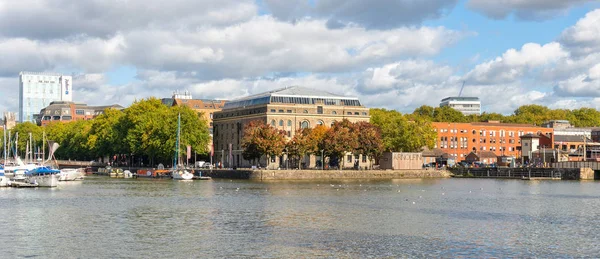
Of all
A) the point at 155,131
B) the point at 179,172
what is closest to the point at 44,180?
the point at 179,172

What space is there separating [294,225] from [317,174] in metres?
83.5

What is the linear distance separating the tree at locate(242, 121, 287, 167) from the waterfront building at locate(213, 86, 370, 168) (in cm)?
2002

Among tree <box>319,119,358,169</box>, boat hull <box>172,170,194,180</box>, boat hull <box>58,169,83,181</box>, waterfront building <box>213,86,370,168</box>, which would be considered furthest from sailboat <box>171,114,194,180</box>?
tree <box>319,119,358,169</box>

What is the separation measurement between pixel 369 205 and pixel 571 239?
28.1m

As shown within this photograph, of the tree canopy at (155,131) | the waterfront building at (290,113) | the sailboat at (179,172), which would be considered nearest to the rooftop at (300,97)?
the waterfront building at (290,113)

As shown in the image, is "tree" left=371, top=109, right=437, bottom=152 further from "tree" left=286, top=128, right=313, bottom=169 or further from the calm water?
the calm water

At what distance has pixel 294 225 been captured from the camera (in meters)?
60.1

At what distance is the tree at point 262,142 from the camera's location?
144 meters

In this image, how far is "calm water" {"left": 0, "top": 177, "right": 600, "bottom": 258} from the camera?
4803 cm

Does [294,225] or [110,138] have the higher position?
[110,138]

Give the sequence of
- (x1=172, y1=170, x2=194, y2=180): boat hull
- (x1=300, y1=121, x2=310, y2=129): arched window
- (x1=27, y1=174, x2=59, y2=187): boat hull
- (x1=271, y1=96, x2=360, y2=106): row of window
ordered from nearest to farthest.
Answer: (x1=27, y1=174, x2=59, y2=187): boat hull
(x1=172, y1=170, x2=194, y2=180): boat hull
(x1=271, y1=96, x2=360, y2=106): row of window
(x1=300, y1=121, x2=310, y2=129): arched window

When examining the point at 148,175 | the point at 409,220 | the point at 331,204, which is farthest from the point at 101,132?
the point at 409,220

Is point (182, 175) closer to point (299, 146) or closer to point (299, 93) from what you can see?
point (299, 146)

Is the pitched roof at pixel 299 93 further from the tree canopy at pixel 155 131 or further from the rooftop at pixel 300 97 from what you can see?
the tree canopy at pixel 155 131
